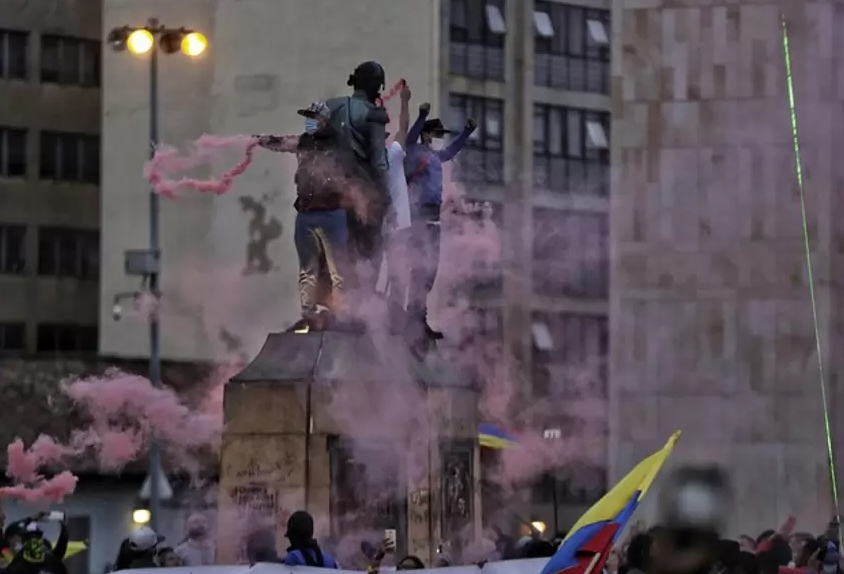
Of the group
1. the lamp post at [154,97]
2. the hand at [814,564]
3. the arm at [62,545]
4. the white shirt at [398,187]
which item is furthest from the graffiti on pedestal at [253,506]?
the lamp post at [154,97]

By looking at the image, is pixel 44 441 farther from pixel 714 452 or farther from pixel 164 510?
pixel 164 510

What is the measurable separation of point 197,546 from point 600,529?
4640 mm

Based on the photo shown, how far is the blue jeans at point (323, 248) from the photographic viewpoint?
14.1m

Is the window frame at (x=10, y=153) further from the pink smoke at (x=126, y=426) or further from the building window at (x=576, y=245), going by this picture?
the pink smoke at (x=126, y=426)

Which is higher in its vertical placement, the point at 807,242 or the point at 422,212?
the point at 807,242

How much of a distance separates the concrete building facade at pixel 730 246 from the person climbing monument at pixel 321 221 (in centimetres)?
510

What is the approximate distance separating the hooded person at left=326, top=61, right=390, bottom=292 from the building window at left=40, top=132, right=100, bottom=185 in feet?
85.6

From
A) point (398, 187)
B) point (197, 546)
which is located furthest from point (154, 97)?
point (197, 546)

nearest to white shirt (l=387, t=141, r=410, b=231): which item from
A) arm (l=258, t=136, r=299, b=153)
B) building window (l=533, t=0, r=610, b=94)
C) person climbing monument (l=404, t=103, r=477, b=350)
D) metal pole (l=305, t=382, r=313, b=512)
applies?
person climbing monument (l=404, t=103, r=477, b=350)

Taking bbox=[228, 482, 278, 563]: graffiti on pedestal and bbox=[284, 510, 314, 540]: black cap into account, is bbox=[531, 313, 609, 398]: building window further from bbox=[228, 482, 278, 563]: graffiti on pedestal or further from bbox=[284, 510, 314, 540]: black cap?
bbox=[284, 510, 314, 540]: black cap

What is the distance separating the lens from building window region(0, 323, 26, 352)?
129 ft

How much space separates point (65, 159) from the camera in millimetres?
39719

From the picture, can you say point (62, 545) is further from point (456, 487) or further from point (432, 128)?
point (432, 128)

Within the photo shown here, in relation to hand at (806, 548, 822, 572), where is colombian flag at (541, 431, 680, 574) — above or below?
above
